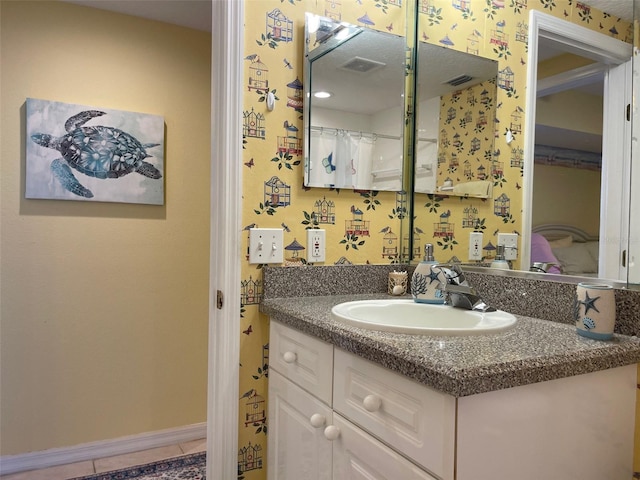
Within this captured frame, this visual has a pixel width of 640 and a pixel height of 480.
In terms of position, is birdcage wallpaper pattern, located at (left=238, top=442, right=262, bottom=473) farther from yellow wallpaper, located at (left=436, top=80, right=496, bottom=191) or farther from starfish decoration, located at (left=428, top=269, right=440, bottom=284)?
yellow wallpaper, located at (left=436, top=80, right=496, bottom=191)

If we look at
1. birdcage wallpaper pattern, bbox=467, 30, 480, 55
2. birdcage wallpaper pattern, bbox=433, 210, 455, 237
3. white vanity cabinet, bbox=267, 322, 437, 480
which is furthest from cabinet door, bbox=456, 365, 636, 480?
birdcage wallpaper pattern, bbox=467, 30, 480, 55

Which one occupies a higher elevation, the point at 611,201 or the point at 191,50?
the point at 191,50

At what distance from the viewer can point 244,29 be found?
137cm

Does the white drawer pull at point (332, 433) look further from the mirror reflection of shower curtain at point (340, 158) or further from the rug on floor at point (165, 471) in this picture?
the rug on floor at point (165, 471)

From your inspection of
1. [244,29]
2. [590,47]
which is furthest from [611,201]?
[244,29]

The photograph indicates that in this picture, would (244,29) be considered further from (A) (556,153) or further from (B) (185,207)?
(B) (185,207)

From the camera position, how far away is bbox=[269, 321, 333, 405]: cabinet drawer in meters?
1.06

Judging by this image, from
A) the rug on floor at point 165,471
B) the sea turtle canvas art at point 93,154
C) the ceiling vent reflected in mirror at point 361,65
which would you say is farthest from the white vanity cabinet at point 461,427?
the sea turtle canvas art at point 93,154

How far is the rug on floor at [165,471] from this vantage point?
6.82ft

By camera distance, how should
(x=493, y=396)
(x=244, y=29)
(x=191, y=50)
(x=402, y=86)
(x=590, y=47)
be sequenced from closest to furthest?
1. (x=493, y=396)
2. (x=590, y=47)
3. (x=244, y=29)
4. (x=402, y=86)
5. (x=191, y=50)

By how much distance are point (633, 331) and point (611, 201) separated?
0.96 ft

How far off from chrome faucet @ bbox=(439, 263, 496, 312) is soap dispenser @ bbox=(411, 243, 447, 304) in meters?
0.03

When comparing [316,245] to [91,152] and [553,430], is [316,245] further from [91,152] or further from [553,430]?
[91,152]

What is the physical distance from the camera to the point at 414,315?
4.23ft
